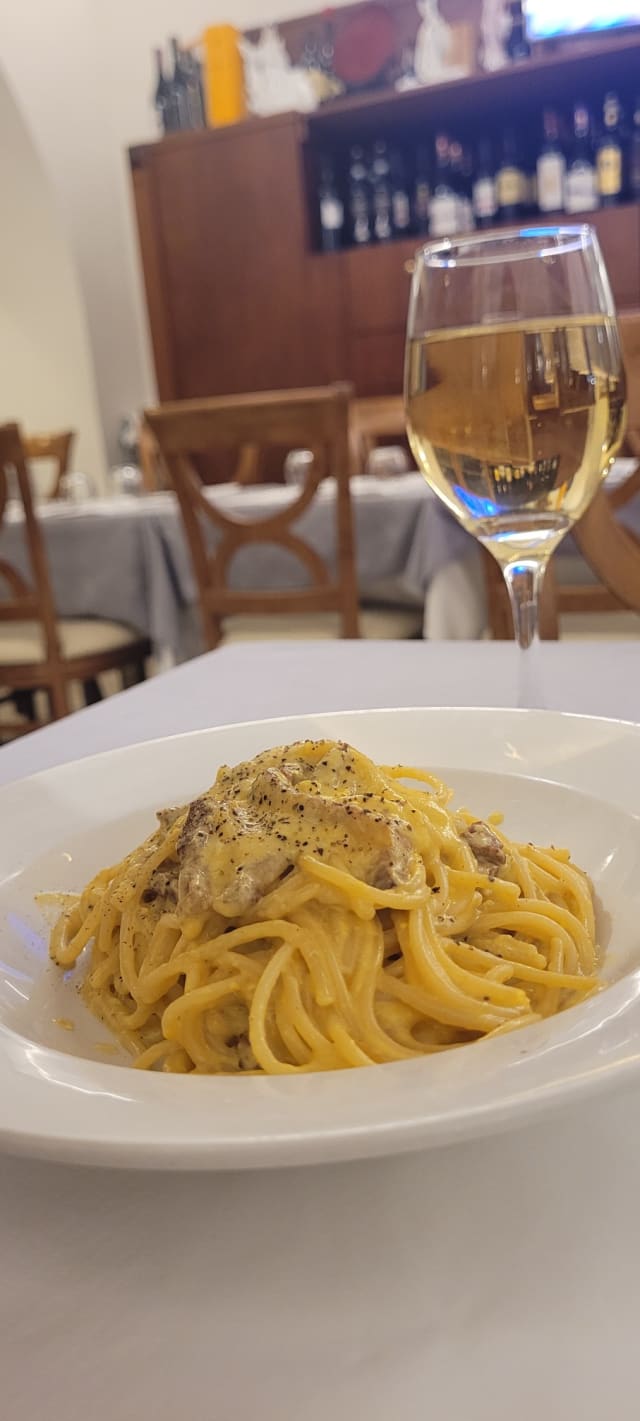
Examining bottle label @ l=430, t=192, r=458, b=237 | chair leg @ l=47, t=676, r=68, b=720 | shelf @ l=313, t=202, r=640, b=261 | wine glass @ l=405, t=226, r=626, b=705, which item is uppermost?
bottle label @ l=430, t=192, r=458, b=237

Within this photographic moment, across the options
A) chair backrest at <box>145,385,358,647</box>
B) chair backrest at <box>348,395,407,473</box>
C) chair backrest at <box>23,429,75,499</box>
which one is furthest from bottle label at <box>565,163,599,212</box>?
chair backrest at <box>145,385,358,647</box>

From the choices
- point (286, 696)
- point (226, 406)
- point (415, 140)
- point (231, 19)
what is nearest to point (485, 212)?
point (415, 140)

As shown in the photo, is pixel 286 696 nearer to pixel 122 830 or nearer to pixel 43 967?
pixel 122 830

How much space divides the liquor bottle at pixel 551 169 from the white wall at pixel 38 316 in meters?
2.48

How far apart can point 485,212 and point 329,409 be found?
254cm

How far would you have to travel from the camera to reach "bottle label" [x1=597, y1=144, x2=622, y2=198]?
4.14 meters

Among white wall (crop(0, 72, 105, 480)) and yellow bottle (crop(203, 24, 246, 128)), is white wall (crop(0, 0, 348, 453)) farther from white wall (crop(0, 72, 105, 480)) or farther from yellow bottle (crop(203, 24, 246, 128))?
yellow bottle (crop(203, 24, 246, 128))

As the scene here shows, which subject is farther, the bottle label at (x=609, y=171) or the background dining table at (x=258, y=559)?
the bottle label at (x=609, y=171)

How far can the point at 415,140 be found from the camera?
4562mm

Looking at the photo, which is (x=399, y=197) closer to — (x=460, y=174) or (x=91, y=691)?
(x=460, y=174)

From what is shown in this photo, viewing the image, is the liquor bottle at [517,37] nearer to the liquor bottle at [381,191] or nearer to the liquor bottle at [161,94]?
the liquor bottle at [381,191]

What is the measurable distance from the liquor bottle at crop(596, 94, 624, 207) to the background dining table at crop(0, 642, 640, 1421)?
14.6ft

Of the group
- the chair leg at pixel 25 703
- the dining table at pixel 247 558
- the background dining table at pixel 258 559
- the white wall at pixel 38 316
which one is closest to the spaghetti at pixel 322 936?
the background dining table at pixel 258 559

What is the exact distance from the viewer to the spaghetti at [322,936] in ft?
1.10
